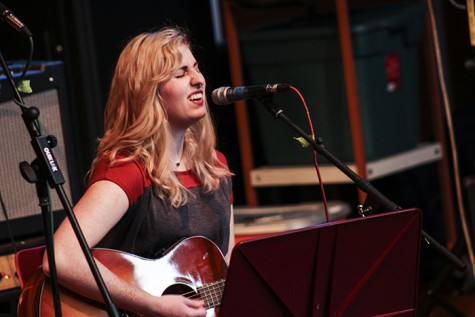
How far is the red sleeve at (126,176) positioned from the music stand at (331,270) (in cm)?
56

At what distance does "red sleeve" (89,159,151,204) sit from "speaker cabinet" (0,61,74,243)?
0.49m

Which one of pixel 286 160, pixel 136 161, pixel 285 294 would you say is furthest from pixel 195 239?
pixel 286 160

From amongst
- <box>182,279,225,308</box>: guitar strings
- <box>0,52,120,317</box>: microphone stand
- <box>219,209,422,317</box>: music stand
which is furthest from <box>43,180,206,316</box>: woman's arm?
<box>219,209,422,317</box>: music stand

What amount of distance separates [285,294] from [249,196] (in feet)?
7.90

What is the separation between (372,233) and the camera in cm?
230

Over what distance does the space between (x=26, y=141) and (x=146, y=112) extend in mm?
633

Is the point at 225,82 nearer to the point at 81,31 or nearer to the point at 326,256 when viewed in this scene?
the point at 81,31

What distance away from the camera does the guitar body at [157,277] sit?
253cm

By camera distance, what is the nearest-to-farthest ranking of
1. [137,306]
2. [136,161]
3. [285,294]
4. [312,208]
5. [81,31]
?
[285,294] → [137,306] → [136,161] → [81,31] → [312,208]

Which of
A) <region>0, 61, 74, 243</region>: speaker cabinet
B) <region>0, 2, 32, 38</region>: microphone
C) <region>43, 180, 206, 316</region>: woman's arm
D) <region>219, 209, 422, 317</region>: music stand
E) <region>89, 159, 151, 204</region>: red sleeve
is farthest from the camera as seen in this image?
<region>0, 61, 74, 243</region>: speaker cabinet

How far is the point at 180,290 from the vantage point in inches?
106

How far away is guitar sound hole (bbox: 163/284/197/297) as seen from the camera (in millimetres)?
2664

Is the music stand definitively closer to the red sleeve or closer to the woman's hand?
the woman's hand

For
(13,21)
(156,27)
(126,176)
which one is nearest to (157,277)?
(126,176)
